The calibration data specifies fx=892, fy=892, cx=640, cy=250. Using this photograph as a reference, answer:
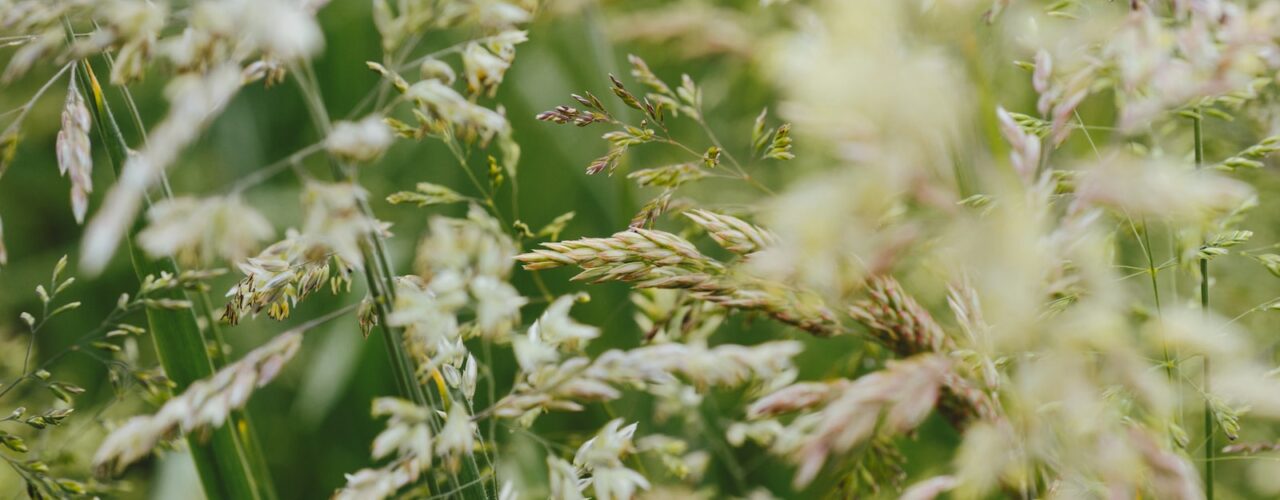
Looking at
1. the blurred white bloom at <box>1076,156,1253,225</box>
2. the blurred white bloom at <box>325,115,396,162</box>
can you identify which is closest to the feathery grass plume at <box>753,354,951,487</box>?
the blurred white bloom at <box>1076,156,1253,225</box>

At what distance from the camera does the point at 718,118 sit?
1630mm

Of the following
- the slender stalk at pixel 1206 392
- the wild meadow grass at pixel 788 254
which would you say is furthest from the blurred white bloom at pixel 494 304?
the slender stalk at pixel 1206 392

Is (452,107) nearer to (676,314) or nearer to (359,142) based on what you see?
(359,142)

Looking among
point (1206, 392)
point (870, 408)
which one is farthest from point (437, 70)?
point (1206, 392)

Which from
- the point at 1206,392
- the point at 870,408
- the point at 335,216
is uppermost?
the point at 335,216

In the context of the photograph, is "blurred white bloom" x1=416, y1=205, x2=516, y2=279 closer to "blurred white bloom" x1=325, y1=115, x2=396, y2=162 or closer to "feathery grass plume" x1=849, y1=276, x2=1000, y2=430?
"blurred white bloom" x1=325, y1=115, x2=396, y2=162

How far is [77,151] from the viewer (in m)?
0.44

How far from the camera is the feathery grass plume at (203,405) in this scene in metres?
0.38

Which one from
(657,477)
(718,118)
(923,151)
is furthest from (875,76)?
(718,118)

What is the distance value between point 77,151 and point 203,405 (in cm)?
15

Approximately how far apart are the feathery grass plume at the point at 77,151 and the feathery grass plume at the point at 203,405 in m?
0.10

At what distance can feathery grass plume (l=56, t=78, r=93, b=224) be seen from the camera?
0.42 m

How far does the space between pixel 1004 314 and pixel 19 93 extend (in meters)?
1.87

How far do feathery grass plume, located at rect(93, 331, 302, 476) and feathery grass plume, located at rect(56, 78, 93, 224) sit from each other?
0.10 meters
